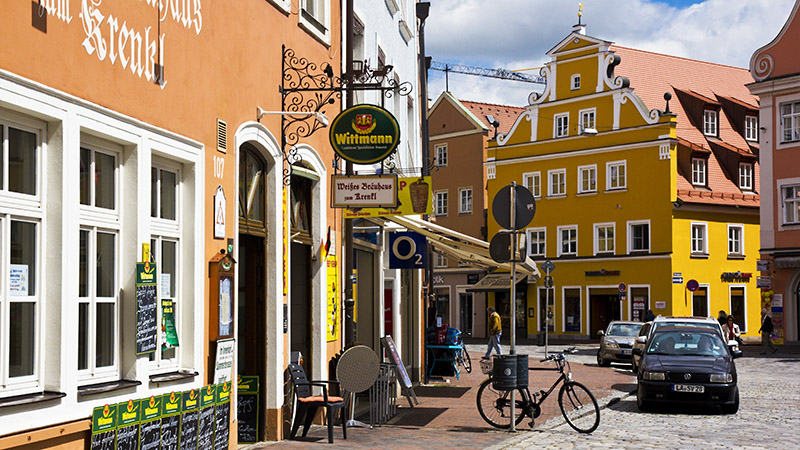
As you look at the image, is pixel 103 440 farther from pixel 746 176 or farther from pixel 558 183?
pixel 746 176

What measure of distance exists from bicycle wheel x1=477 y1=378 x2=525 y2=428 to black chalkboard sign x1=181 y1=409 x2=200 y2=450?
573cm

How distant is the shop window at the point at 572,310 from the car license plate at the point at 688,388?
3448 centimetres

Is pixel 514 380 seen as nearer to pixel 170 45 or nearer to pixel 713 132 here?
pixel 170 45

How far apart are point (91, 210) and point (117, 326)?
38.0 inches

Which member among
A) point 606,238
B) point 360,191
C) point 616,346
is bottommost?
point 616,346

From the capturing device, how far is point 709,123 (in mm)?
53500

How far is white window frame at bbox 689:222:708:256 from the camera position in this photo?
161ft

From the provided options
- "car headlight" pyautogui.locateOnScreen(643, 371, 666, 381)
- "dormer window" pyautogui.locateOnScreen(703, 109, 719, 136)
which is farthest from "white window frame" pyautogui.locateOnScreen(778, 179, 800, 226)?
"car headlight" pyautogui.locateOnScreen(643, 371, 666, 381)

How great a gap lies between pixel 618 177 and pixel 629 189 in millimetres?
882

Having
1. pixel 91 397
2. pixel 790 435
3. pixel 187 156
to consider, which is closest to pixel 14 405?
pixel 91 397

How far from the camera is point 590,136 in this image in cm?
5047

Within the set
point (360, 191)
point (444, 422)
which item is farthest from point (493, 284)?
point (360, 191)

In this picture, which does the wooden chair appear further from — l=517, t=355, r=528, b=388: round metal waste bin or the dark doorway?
the dark doorway

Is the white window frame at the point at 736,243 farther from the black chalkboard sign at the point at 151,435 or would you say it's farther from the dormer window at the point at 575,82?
the black chalkboard sign at the point at 151,435
